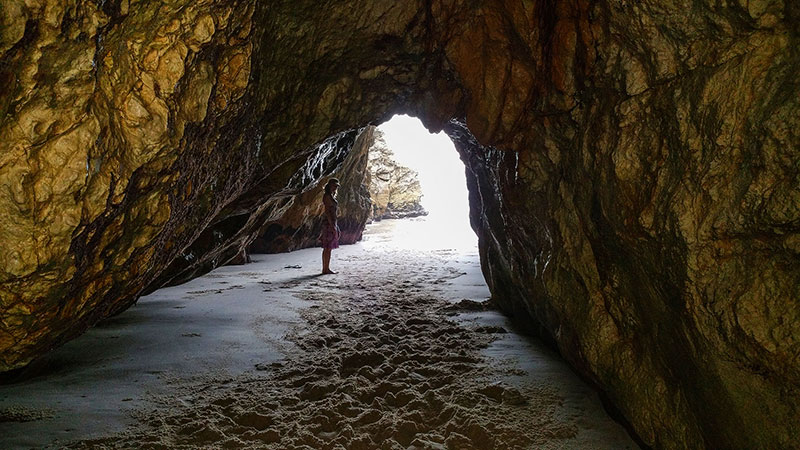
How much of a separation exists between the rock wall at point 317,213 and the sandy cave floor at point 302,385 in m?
3.87

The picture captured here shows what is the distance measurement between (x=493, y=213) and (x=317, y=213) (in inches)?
361

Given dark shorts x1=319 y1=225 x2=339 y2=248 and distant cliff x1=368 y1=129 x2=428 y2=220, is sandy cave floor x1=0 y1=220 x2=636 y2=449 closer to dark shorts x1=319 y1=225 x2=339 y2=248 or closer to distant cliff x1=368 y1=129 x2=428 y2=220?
dark shorts x1=319 y1=225 x2=339 y2=248

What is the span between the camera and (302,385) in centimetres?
321

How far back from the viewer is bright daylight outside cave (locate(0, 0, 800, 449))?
68.7 inches

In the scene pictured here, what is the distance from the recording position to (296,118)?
398 centimetres

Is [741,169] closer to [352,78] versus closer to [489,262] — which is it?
[352,78]

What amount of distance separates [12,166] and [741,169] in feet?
10.6

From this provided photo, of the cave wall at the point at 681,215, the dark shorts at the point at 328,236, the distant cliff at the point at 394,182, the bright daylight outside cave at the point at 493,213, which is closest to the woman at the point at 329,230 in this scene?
the dark shorts at the point at 328,236

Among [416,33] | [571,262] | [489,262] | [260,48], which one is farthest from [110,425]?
[489,262]

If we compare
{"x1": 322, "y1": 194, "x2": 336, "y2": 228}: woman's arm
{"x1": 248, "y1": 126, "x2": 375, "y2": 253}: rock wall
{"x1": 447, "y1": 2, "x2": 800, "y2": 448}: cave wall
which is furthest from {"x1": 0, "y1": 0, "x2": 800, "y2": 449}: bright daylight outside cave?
{"x1": 248, "y1": 126, "x2": 375, "y2": 253}: rock wall

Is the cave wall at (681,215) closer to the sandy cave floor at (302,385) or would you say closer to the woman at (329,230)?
the sandy cave floor at (302,385)

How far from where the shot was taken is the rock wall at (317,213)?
11703mm

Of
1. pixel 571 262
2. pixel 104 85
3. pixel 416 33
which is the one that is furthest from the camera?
pixel 416 33

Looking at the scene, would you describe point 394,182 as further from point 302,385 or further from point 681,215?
point 681,215
